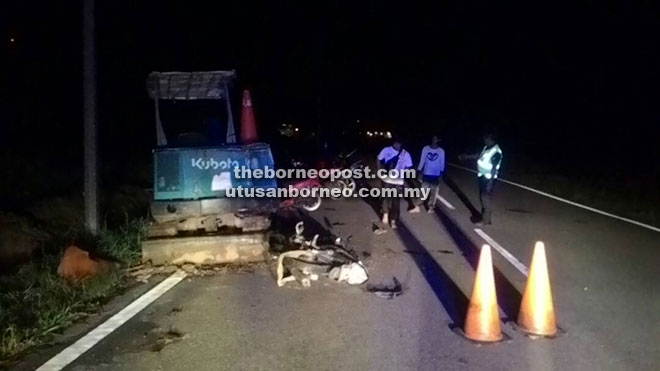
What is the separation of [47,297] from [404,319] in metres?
3.96

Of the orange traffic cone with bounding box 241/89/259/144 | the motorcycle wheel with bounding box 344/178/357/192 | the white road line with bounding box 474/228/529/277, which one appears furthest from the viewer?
the motorcycle wheel with bounding box 344/178/357/192

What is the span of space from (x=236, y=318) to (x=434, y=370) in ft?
7.71

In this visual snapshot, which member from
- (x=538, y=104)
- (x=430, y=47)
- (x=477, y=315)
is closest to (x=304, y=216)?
(x=477, y=315)

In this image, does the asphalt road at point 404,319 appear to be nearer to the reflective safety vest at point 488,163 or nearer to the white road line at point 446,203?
the reflective safety vest at point 488,163

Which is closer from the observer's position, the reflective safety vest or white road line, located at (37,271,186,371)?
white road line, located at (37,271,186,371)

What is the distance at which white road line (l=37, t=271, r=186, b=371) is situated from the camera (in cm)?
572

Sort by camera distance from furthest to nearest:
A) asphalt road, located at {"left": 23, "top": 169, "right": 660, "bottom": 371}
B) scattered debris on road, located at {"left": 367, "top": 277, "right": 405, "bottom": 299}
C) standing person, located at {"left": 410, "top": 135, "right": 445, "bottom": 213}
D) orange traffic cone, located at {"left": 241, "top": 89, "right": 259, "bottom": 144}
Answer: standing person, located at {"left": 410, "top": 135, "right": 445, "bottom": 213}
orange traffic cone, located at {"left": 241, "top": 89, "right": 259, "bottom": 144}
scattered debris on road, located at {"left": 367, "top": 277, "right": 405, "bottom": 299}
asphalt road, located at {"left": 23, "top": 169, "right": 660, "bottom": 371}

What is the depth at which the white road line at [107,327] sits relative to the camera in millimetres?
5719

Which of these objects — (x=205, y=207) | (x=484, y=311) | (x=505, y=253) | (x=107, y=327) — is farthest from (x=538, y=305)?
(x=205, y=207)

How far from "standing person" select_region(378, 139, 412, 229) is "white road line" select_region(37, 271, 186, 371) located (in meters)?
5.21

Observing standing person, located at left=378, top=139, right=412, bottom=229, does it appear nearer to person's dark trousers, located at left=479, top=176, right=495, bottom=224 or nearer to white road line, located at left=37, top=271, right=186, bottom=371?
person's dark trousers, located at left=479, top=176, right=495, bottom=224

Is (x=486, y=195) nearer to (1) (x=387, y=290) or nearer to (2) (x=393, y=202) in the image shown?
(2) (x=393, y=202)

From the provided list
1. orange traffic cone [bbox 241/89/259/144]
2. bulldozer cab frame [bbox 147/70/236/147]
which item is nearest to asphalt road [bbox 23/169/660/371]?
orange traffic cone [bbox 241/89/259/144]

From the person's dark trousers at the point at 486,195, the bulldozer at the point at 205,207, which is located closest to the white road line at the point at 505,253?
the person's dark trousers at the point at 486,195
